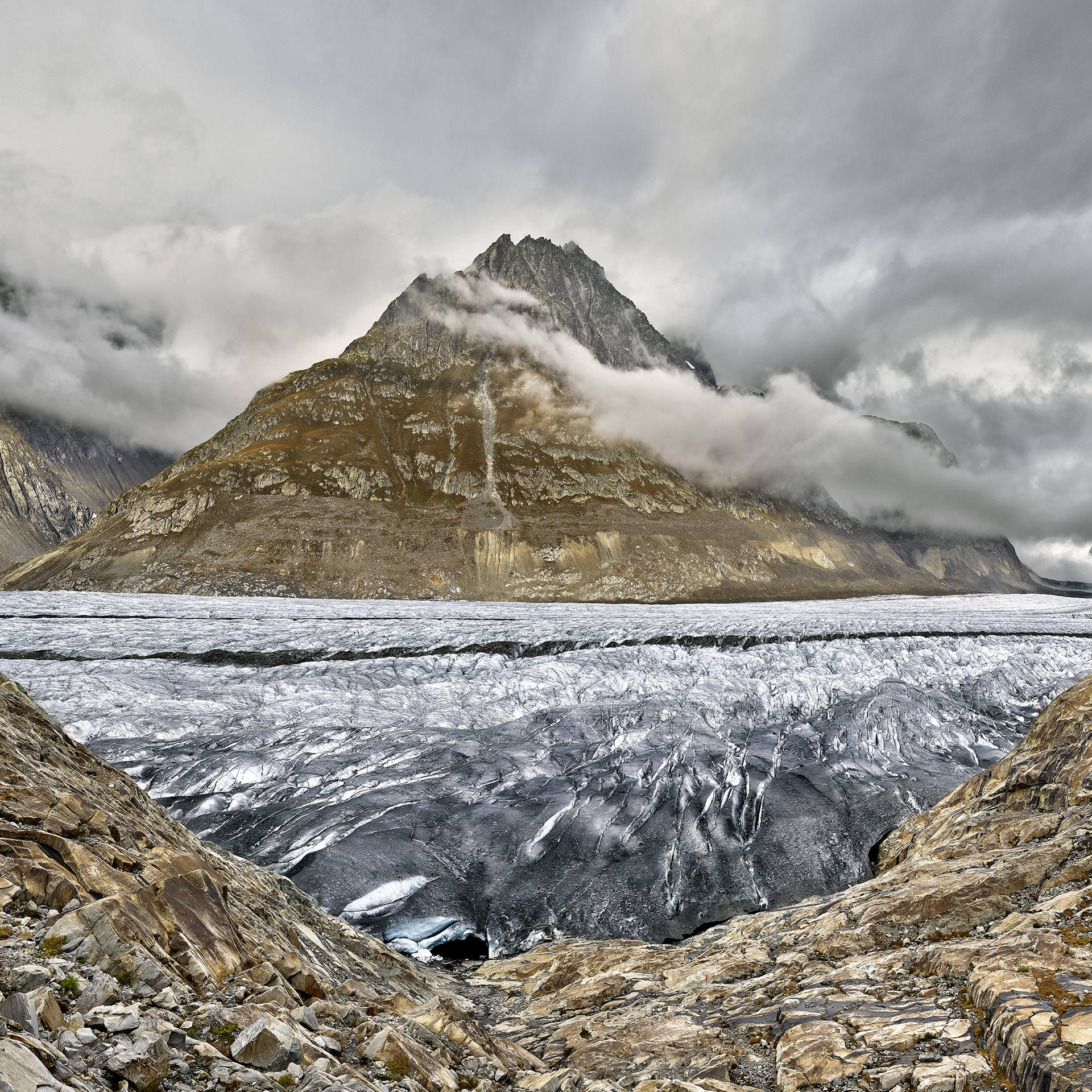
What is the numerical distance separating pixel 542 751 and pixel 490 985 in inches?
438

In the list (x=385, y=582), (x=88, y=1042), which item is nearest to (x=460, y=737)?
(x=88, y=1042)

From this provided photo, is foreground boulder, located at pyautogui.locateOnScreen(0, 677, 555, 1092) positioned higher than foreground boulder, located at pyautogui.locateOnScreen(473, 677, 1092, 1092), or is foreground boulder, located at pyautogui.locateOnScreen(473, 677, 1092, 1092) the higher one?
foreground boulder, located at pyautogui.locateOnScreen(0, 677, 555, 1092)

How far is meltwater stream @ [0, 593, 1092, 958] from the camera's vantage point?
1484 cm

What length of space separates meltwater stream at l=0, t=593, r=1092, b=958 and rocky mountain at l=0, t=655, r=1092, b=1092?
4206 mm

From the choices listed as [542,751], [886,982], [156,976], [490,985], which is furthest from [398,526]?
[156,976]

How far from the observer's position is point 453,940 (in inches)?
509

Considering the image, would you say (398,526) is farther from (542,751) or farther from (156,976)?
(156,976)

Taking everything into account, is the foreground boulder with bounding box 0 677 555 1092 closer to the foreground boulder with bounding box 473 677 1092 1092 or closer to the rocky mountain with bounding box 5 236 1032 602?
the foreground boulder with bounding box 473 677 1092 1092

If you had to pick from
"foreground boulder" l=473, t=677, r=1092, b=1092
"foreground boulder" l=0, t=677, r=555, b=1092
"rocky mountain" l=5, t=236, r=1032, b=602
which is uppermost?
"rocky mountain" l=5, t=236, r=1032, b=602

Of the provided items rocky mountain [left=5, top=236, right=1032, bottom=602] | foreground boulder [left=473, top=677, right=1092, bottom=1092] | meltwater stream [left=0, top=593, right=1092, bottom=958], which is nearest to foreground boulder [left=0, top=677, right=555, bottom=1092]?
foreground boulder [left=473, top=677, right=1092, bottom=1092]

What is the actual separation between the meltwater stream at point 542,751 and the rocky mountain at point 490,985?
4206 millimetres

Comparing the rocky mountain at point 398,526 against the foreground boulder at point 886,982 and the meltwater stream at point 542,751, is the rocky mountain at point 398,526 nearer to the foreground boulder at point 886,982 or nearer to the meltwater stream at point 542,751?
the meltwater stream at point 542,751

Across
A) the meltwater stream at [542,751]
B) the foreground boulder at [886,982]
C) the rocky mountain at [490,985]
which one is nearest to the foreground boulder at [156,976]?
the rocky mountain at [490,985]

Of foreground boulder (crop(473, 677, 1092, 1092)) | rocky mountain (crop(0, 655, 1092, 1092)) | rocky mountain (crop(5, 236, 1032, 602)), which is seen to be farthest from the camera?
rocky mountain (crop(5, 236, 1032, 602))
